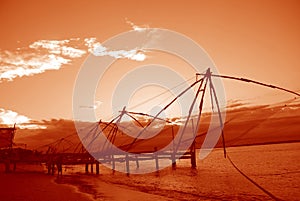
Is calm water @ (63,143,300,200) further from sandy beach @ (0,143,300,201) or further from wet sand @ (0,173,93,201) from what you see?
wet sand @ (0,173,93,201)

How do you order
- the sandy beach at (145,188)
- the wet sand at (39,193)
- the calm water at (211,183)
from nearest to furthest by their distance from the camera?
1. the wet sand at (39,193)
2. the sandy beach at (145,188)
3. the calm water at (211,183)

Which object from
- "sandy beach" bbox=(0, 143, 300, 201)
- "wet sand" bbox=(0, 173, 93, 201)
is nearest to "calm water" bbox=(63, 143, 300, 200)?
"sandy beach" bbox=(0, 143, 300, 201)

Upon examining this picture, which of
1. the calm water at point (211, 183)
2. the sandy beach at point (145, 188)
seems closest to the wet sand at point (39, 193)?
the sandy beach at point (145, 188)

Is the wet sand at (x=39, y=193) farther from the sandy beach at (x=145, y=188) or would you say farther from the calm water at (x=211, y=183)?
the calm water at (x=211, y=183)

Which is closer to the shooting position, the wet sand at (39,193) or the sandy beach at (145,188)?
the wet sand at (39,193)

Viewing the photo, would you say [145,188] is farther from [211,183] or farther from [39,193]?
[39,193]

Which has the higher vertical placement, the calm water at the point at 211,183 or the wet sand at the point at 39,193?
the wet sand at the point at 39,193

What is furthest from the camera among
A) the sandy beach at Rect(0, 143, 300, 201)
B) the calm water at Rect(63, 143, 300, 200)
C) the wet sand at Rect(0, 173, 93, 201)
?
the calm water at Rect(63, 143, 300, 200)

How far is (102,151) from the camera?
4197 cm

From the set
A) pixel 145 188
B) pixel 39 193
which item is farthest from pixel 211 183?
pixel 39 193

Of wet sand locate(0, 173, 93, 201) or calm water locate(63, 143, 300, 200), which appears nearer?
wet sand locate(0, 173, 93, 201)

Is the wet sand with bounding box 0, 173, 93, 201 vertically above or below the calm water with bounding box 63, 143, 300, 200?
above

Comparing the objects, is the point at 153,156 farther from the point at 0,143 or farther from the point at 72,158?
the point at 0,143

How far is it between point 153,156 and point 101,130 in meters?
7.64
